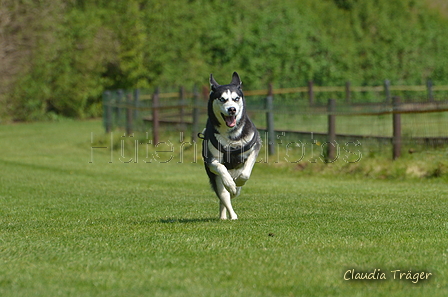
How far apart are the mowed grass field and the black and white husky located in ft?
1.72

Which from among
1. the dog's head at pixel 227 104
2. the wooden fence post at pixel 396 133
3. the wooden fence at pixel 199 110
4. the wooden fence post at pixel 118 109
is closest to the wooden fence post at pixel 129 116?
the wooden fence at pixel 199 110

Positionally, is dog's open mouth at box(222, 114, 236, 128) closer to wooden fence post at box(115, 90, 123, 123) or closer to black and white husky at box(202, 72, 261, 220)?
black and white husky at box(202, 72, 261, 220)

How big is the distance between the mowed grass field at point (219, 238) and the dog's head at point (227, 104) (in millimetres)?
1215

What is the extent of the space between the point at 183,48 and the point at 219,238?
37.1 meters

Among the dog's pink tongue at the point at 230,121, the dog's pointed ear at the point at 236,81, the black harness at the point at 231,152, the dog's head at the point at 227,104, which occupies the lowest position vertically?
the black harness at the point at 231,152

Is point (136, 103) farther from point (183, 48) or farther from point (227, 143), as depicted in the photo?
point (227, 143)

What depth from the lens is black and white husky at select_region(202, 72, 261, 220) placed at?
8.96 m

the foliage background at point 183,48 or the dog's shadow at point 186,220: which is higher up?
the foliage background at point 183,48

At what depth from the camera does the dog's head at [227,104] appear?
8906 millimetres

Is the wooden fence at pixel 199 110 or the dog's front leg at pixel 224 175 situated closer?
the dog's front leg at pixel 224 175

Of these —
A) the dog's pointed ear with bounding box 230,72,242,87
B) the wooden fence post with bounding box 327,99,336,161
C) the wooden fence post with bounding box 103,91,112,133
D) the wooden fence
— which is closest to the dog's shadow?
the dog's pointed ear with bounding box 230,72,242,87

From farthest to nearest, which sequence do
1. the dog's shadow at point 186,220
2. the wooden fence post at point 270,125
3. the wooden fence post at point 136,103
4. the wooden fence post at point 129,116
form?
the wooden fence post at point 129,116 → the wooden fence post at point 136,103 → the wooden fence post at point 270,125 → the dog's shadow at point 186,220

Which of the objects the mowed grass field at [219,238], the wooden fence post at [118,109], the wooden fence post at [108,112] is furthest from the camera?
the wooden fence post at [108,112]

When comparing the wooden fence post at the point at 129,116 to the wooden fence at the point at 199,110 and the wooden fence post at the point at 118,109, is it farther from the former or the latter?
the wooden fence post at the point at 118,109
